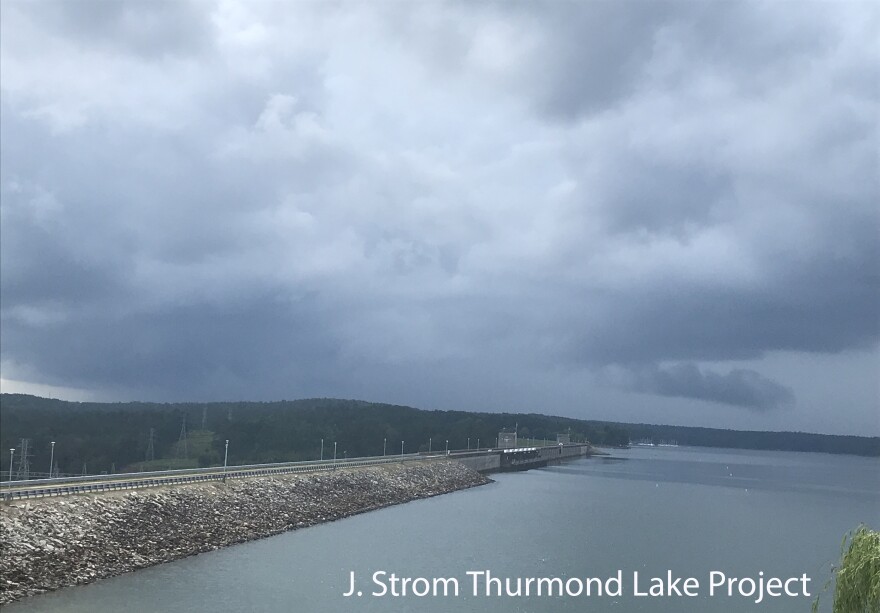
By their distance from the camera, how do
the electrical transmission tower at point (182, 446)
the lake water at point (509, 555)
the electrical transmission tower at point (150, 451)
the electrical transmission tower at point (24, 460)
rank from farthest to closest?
1. the electrical transmission tower at point (182, 446)
2. the electrical transmission tower at point (150, 451)
3. the electrical transmission tower at point (24, 460)
4. the lake water at point (509, 555)

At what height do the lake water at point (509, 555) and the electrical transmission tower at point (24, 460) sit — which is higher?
the electrical transmission tower at point (24, 460)

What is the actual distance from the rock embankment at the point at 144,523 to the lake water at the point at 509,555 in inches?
75.1

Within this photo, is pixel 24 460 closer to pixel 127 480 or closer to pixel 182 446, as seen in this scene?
pixel 127 480

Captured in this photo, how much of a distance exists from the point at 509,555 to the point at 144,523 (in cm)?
3059

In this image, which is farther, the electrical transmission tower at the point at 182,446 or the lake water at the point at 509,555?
the electrical transmission tower at the point at 182,446

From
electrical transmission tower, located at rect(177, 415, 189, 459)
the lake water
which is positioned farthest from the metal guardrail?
electrical transmission tower, located at rect(177, 415, 189, 459)

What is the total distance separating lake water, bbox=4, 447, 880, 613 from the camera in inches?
1772

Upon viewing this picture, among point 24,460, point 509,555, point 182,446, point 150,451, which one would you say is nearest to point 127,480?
point 509,555

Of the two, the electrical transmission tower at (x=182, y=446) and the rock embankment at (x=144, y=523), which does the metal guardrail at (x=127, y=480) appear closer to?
the rock embankment at (x=144, y=523)

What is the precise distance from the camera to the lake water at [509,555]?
4500 centimetres

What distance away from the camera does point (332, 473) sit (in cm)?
10444

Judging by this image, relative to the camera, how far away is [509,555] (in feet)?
206

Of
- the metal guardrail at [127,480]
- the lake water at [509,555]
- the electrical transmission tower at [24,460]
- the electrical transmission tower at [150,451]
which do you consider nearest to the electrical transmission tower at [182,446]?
the electrical transmission tower at [150,451]

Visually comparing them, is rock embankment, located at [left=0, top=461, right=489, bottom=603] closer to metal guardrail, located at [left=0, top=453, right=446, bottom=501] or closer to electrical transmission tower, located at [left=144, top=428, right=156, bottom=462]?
metal guardrail, located at [left=0, top=453, right=446, bottom=501]
